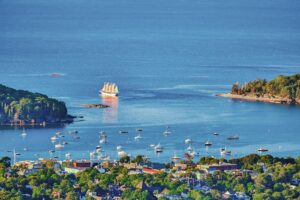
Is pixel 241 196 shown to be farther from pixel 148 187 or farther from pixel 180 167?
pixel 180 167

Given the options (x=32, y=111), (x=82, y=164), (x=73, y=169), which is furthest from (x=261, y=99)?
(x=73, y=169)

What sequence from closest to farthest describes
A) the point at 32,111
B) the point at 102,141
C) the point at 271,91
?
the point at 102,141 → the point at 32,111 → the point at 271,91

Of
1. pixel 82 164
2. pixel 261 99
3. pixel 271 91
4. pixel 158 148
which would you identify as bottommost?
pixel 82 164

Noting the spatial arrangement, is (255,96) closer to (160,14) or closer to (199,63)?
(199,63)

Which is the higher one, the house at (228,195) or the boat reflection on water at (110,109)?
the boat reflection on water at (110,109)

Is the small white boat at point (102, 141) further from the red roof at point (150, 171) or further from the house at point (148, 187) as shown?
the house at point (148, 187)

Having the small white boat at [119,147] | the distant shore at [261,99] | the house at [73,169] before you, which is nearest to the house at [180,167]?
the house at [73,169]

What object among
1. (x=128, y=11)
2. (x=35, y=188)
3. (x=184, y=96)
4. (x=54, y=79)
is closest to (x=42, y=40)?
(x=54, y=79)
